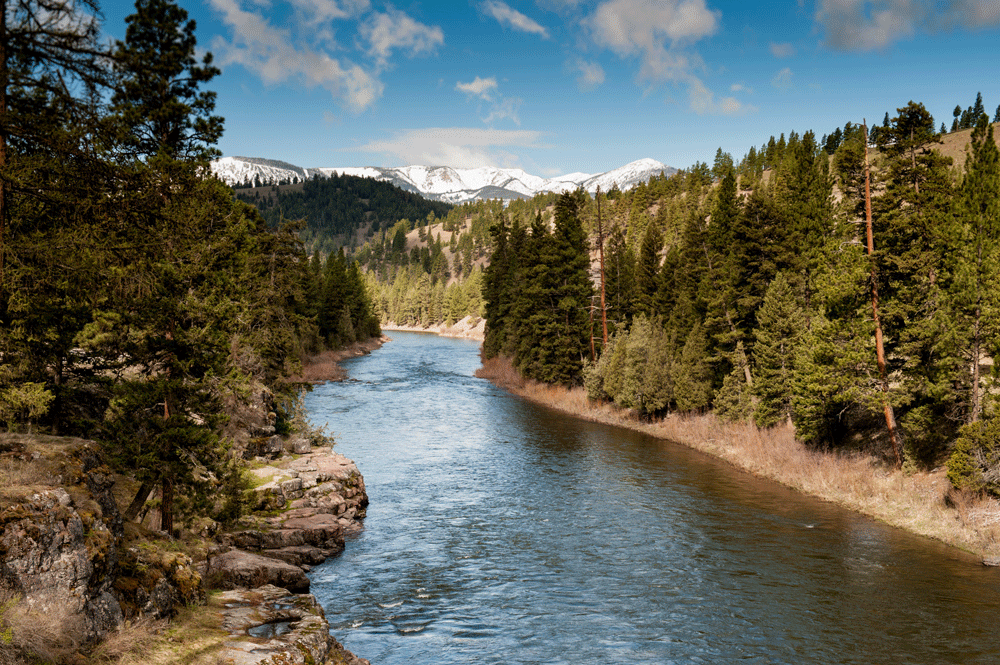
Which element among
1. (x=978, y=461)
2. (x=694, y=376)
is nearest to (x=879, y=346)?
(x=978, y=461)

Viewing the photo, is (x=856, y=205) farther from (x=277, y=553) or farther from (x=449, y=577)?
(x=277, y=553)

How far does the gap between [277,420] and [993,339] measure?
3345 centimetres

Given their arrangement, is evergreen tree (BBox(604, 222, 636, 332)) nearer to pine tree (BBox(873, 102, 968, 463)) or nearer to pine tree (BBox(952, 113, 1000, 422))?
pine tree (BBox(873, 102, 968, 463))

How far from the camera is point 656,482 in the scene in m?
31.8

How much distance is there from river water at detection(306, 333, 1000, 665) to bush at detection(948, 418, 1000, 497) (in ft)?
9.19

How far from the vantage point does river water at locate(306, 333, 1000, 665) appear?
637 inches

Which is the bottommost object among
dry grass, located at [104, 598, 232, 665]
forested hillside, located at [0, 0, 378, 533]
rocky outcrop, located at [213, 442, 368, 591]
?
rocky outcrop, located at [213, 442, 368, 591]

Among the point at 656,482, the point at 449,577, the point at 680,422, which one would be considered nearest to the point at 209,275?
the point at 449,577

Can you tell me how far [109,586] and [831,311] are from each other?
3289 cm

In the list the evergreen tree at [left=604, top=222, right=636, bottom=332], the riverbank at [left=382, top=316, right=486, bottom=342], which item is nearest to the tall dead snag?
the evergreen tree at [left=604, top=222, right=636, bottom=332]

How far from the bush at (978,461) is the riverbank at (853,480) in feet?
2.04

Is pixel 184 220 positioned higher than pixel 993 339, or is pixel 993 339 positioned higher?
pixel 184 220

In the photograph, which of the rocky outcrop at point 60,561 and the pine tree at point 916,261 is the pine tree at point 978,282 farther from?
the rocky outcrop at point 60,561

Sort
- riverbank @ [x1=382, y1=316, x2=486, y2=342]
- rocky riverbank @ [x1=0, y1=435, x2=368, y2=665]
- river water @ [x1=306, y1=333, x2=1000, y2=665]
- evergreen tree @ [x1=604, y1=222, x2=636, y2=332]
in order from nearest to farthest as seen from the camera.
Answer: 1. rocky riverbank @ [x1=0, y1=435, x2=368, y2=665]
2. river water @ [x1=306, y1=333, x2=1000, y2=665]
3. evergreen tree @ [x1=604, y1=222, x2=636, y2=332]
4. riverbank @ [x1=382, y1=316, x2=486, y2=342]
